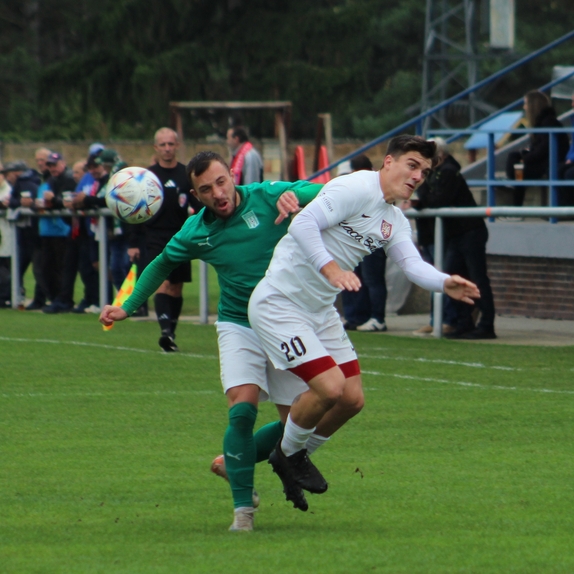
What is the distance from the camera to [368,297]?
1453cm

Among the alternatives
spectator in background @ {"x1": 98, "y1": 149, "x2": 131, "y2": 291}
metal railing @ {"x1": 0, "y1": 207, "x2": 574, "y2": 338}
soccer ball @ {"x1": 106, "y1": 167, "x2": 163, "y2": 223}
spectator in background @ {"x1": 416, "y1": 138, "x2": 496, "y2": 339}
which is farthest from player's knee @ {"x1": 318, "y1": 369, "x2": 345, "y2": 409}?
spectator in background @ {"x1": 98, "y1": 149, "x2": 131, "y2": 291}

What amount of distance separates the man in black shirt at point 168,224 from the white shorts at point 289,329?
656cm

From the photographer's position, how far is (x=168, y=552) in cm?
545

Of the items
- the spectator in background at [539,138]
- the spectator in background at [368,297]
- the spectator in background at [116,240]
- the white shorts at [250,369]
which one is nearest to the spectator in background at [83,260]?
the spectator in background at [116,240]

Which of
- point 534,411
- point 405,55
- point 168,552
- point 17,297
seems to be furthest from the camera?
point 405,55

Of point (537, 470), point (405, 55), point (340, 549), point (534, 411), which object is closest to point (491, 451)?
point (537, 470)

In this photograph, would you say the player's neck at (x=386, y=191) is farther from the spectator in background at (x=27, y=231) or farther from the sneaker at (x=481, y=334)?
the spectator in background at (x=27, y=231)

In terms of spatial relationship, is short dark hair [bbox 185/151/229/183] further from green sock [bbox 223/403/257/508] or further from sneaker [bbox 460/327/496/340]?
sneaker [bbox 460/327/496/340]

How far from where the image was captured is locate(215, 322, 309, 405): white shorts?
→ 6004 mm

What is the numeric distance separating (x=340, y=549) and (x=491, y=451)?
2464mm

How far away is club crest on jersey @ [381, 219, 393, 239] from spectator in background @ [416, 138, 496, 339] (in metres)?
7.25

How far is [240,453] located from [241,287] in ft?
2.67

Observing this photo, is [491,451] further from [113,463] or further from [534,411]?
[113,463]

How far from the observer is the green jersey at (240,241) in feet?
20.4
